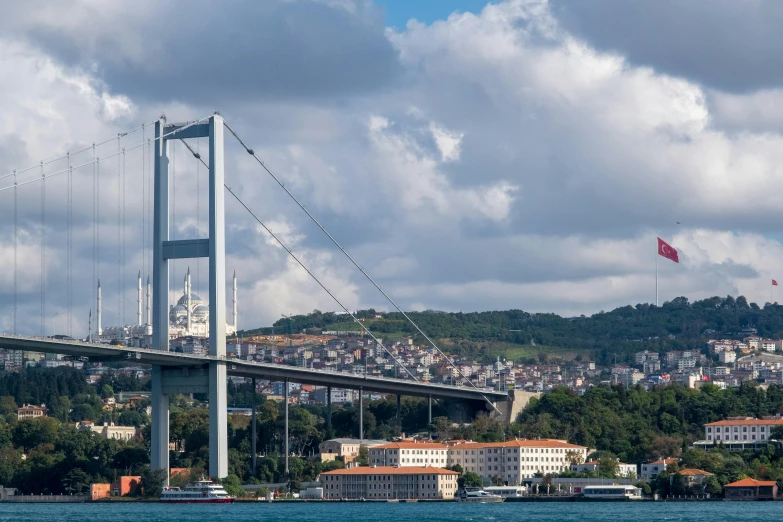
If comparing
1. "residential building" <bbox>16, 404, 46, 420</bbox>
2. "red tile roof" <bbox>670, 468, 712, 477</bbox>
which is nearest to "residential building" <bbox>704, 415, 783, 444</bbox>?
"red tile roof" <bbox>670, 468, 712, 477</bbox>

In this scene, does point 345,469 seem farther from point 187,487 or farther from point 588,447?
point 588,447

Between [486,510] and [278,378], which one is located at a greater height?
[278,378]

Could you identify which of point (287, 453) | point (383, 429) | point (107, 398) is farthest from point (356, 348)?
point (287, 453)

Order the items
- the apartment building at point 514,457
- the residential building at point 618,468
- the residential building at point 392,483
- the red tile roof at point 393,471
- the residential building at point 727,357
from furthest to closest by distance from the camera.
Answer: the residential building at point 727,357, the apartment building at point 514,457, the residential building at point 618,468, the red tile roof at point 393,471, the residential building at point 392,483

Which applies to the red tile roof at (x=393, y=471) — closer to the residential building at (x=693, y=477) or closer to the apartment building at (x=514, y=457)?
the apartment building at (x=514, y=457)

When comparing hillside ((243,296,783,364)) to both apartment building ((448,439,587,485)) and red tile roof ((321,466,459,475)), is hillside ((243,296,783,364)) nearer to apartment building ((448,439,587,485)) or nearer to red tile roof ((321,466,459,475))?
apartment building ((448,439,587,485))

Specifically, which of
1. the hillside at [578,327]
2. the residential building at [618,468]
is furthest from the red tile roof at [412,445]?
the hillside at [578,327]
